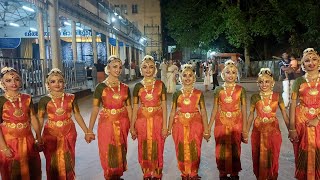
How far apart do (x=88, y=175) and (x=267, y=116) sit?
279 centimetres

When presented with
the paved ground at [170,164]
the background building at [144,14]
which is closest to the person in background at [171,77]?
the paved ground at [170,164]

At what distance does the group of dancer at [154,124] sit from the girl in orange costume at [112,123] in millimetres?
13

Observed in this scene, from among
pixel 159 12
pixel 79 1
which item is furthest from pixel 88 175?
pixel 159 12

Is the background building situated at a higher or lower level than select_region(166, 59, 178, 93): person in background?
higher

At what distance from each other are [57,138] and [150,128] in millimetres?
1205

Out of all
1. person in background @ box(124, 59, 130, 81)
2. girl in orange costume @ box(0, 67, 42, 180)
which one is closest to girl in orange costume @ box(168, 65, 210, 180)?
girl in orange costume @ box(0, 67, 42, 180)

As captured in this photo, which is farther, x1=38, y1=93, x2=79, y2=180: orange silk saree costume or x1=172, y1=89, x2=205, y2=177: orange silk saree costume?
x1=172, y1=89, x2=205, y2=177: orange silk saree costume

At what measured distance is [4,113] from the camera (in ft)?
12.6

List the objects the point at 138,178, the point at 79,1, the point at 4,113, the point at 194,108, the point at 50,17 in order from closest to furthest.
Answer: the point at 4,113, the point at 194,108, the point at 138,178, the point at 50,17, the point at 79,1

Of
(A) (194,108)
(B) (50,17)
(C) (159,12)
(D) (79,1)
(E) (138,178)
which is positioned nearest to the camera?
(A) (194,108)

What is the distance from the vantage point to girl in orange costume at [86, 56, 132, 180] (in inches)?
175

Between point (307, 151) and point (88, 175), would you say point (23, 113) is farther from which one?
point (307, 151)

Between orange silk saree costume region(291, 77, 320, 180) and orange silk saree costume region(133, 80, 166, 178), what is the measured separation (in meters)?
1.74

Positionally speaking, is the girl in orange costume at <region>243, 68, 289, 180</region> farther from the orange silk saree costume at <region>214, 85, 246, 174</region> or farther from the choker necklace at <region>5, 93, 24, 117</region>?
the choker necklace at <region>5, 93, 24, 117</region>
